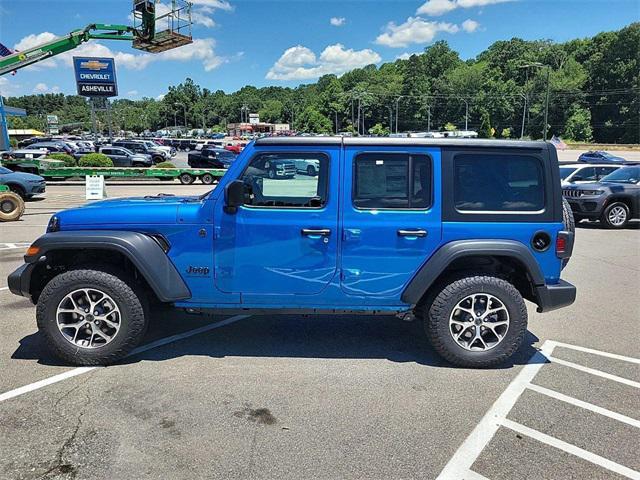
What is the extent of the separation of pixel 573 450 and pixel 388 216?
2.04 m

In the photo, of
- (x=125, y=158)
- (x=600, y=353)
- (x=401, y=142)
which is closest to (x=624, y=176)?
(x=600, y=353)

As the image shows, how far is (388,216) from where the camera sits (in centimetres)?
390

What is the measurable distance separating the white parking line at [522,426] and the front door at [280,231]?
1.60 metres

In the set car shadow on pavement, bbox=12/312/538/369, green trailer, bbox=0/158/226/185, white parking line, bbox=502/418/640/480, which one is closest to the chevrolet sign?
green trailer, bbox=0/158/226/185

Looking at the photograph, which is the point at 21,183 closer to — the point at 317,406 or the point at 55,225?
the point at 55,225

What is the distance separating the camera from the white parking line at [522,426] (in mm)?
2738

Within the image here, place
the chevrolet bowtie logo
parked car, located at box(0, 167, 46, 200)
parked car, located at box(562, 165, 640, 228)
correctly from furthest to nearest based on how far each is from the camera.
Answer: the chevrolet bowtie logo < parked car, located at box(0, 167, 46, 200) < parked car, located at box(562, 165, 640, 228)

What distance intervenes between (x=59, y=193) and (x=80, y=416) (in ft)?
63.9

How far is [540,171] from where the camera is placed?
399 centimetres

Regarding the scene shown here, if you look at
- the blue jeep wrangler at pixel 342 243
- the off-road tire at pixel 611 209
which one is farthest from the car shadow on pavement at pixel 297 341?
the off-road tire at pixel 611 209

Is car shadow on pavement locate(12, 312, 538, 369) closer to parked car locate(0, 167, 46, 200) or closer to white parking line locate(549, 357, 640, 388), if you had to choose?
white parking line locate(549, 357, 640, 388)

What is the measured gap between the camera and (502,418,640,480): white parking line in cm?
272

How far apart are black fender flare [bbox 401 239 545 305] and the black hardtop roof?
2.64 ft

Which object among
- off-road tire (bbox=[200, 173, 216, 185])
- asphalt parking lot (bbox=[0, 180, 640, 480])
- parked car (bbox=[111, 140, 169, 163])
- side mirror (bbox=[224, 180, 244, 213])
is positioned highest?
parked car (bbox=[111, 140, 169, 163])
